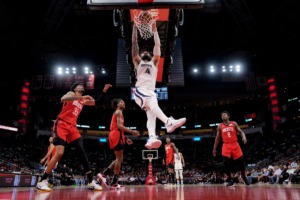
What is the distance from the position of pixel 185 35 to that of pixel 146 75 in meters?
19.3

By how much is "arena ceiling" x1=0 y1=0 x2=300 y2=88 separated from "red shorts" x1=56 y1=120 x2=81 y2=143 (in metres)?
13.4

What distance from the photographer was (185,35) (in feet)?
74.9

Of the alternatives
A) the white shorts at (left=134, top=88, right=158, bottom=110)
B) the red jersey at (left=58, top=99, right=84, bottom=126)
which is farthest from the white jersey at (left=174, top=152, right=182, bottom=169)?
the white shorts at (left=134, top=88, right=158, bottom=110)

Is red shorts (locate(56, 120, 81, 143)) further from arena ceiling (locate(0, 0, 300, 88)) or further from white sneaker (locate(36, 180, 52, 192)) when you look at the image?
arena ceiling (locate(0, 0, 300, 88))

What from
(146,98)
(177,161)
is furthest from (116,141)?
(177,161)

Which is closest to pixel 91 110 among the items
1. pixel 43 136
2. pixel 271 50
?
pixel 43 136

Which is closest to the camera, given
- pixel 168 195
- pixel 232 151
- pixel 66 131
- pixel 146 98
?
pixel 168 195

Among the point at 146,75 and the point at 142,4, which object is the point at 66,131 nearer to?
the point at 146,75

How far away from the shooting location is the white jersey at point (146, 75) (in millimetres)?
4488

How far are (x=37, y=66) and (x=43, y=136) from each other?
10940mm

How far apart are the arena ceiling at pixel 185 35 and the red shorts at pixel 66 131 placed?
13428 millimetres

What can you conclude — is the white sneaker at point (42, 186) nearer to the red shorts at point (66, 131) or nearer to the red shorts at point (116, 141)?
the red shorts at point (66, 131)

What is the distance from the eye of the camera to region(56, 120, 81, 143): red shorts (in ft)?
16.3

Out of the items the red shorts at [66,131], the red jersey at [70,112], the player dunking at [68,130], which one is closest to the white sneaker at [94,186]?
the player dunking at [68,130]
